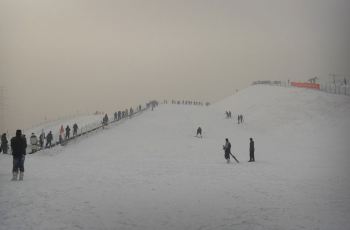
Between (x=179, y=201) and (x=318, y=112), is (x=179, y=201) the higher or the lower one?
the lower one

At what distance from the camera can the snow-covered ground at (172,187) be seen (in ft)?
30.6

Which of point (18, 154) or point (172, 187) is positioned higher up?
point (18, 154)

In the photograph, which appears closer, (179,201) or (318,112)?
(179,201)

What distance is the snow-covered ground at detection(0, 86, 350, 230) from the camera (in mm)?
9328

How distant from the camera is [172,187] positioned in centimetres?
1342

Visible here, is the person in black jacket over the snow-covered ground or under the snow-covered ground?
over

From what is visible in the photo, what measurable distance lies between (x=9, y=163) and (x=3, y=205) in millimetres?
8797

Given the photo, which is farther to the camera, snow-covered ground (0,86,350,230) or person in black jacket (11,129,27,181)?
person in black jacket (11,129,27,181)

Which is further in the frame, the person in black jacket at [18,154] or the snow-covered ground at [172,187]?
the person in black jacket at [18,154]

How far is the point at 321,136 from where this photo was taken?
3803 cm

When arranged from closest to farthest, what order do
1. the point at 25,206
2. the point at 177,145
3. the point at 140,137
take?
the point at 25,206
the point at 177,145
the point at 140,137

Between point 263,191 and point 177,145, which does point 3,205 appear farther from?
point 177,145

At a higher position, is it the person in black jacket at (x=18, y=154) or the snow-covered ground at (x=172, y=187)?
the person in black jacket at (x=18, y=154)

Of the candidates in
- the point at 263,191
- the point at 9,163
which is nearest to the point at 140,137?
the point at 9,163
